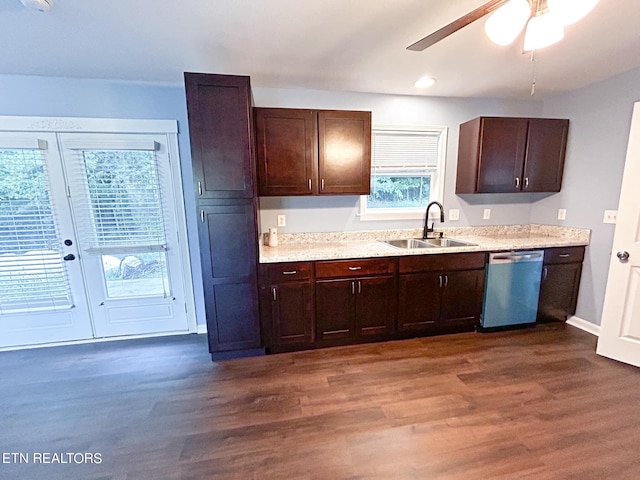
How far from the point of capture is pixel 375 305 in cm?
266

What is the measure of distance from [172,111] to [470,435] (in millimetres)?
3333

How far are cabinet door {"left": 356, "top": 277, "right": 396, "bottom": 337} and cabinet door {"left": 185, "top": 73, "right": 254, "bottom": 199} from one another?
1280 mm

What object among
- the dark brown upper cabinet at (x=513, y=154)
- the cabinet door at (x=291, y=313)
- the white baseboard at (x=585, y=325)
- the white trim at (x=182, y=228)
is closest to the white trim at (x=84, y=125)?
the white trim at (x=182, y=228)

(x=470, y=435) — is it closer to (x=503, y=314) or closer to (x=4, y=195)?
(x=503, y=314)

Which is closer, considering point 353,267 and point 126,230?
point 353,267

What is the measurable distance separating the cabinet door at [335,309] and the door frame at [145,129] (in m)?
1.36

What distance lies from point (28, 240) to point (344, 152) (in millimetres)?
2892

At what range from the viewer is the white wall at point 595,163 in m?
2.63

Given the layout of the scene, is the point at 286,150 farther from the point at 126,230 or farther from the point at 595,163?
the point at 595,163

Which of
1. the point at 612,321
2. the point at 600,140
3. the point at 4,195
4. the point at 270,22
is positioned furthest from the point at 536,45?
the point at 4,195

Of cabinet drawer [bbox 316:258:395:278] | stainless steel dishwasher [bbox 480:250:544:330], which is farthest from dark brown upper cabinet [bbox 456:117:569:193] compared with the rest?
cabinet drawer [bbox 316:258:395:278]

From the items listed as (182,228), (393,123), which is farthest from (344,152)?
(182,228)

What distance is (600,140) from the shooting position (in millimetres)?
2775

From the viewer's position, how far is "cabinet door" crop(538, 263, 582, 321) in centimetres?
295
